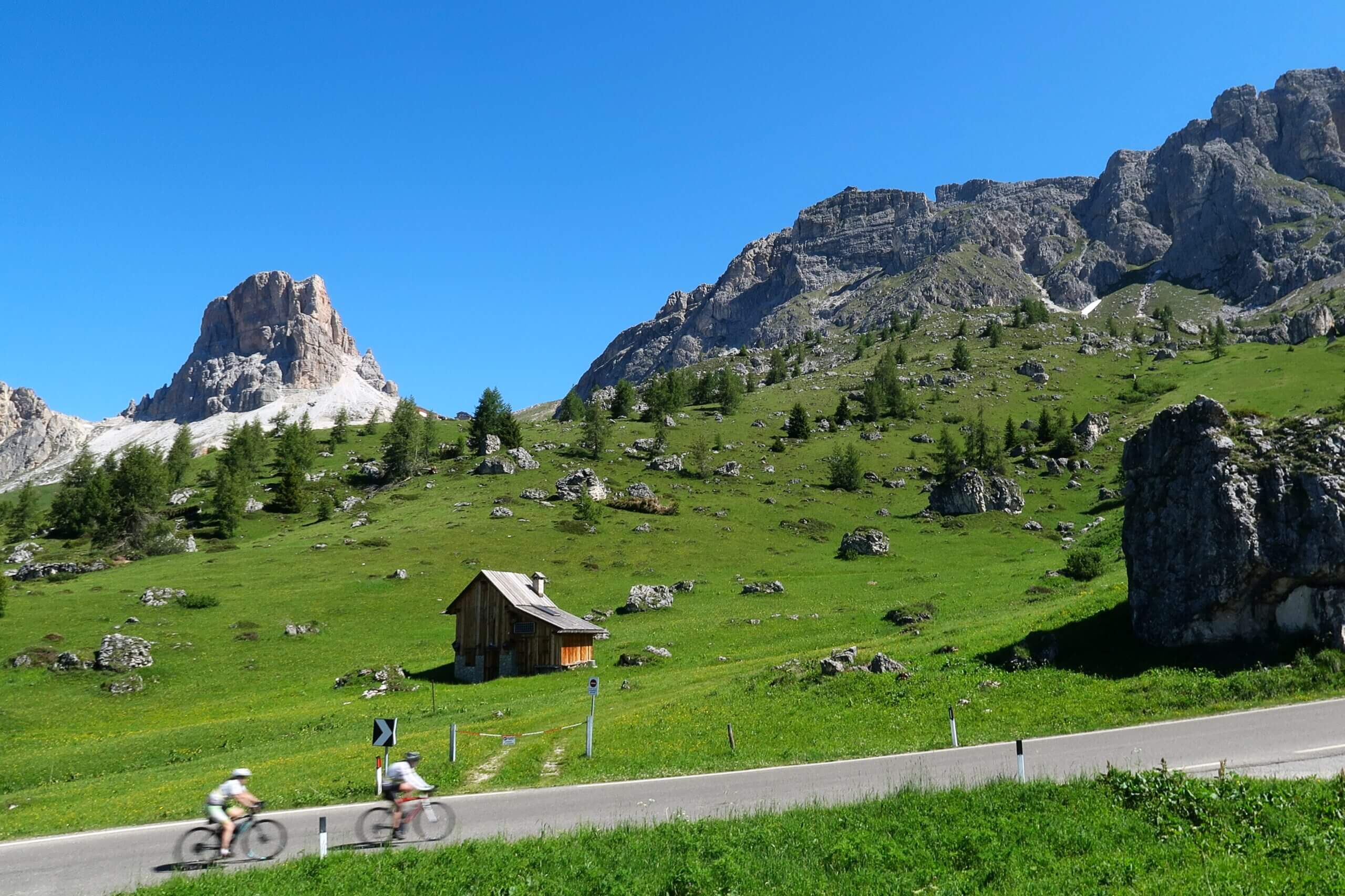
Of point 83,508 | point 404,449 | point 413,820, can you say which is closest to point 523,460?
point 404,449

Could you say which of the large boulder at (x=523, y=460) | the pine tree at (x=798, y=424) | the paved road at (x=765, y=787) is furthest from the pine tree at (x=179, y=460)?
the paved road at (x=765, y=787)

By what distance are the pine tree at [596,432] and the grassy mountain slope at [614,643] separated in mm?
4578

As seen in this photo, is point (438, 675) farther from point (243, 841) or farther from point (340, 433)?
point (340, 433)

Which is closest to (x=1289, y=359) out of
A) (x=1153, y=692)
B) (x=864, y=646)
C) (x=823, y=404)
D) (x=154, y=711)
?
(x=823, y=404)

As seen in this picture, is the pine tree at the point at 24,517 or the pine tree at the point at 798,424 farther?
the pine tree at the point at 798,424

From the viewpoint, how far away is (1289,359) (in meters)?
165

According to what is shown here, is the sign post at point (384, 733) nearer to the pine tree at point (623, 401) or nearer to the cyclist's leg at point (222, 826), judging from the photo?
the cyclist's leg at point (222, 826)

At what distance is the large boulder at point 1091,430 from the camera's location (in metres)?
137

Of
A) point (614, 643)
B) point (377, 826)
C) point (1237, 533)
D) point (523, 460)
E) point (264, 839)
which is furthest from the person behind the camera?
point (523, 460)

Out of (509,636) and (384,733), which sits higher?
(384,733)

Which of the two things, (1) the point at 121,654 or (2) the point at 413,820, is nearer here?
(2) the point at 413,820

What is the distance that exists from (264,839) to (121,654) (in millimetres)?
52132

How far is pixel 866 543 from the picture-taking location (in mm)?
91875

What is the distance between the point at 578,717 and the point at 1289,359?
194570 millimetres
